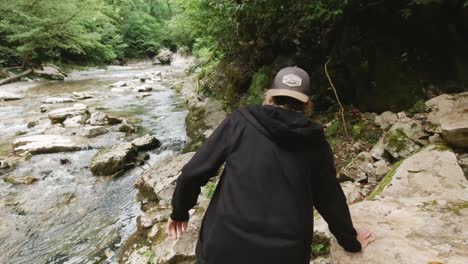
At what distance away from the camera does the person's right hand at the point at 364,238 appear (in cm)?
223

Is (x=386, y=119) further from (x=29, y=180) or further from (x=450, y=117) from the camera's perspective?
(x=29, y=180)

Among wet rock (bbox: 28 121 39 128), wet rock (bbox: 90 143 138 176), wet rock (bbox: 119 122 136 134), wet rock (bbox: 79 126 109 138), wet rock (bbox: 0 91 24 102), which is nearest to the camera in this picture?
wet rock (bbox: 90 143 138 176)

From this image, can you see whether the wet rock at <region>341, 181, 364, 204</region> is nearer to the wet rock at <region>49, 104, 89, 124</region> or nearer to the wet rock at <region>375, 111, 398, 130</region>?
the wet rock at <region>375, 111, 398, 130</region>

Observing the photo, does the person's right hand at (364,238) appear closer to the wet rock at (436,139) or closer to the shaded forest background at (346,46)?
the wet rock at (436,139)

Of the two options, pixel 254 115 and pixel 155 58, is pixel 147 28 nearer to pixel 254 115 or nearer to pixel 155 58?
pixel 155 58

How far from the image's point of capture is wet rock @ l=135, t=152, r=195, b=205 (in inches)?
211

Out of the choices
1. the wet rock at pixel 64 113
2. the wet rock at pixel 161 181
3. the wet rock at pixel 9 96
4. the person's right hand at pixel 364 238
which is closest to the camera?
the person's right hand at pixel 364 238

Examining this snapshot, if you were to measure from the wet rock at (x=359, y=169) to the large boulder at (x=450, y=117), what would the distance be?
806 mm

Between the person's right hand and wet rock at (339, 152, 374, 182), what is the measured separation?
1885mm

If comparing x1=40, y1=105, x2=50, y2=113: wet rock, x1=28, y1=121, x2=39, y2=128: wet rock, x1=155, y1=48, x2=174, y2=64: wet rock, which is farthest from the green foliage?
x1=155, y1=48, x2=174, y2=64: wet rock

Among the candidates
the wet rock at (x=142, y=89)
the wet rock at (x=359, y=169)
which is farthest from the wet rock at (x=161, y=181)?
the wet rock at (x=142, y=89)

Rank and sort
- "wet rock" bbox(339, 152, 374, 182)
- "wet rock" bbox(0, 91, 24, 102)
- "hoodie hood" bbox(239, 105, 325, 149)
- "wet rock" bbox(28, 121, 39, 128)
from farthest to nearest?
1. "wet rock" bbox(0, 91, 24, 102)
2. "wet rock" bbox(28, 121, 39, 128)
3. "wet rock" bbox(339, 152, 374, 182)
4. "hoodie hood" bbox(239, 105, 325, 149)

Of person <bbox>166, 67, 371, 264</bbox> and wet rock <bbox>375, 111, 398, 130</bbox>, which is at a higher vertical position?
person <bbox>166, 67, 371, 264</bbox>

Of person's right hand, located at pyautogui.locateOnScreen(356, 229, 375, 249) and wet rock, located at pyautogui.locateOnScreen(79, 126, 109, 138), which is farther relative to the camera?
wet rock, located at pyautogui.locateOnScreen(79, 126, 109, 138)
